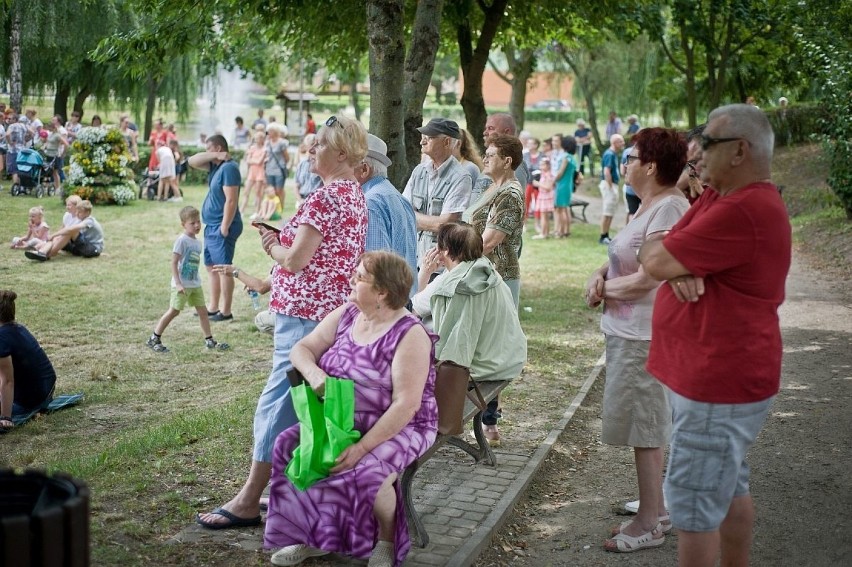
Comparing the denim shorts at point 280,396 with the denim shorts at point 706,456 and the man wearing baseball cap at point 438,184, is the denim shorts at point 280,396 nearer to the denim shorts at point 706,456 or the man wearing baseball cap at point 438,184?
the denim shorts at point 706,456

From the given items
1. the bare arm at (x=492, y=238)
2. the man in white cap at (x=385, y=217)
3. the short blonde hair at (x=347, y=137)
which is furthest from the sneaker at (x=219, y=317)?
the short blonde hair at (x=347, y=137)

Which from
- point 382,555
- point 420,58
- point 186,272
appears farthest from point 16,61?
point 382,555

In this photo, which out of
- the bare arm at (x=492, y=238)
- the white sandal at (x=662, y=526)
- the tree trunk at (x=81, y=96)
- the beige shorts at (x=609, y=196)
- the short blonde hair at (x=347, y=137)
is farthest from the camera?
the tree trunk at (x=81, y=96)

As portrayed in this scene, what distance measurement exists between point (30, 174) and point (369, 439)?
2273cm

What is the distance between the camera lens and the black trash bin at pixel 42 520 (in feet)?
8.92

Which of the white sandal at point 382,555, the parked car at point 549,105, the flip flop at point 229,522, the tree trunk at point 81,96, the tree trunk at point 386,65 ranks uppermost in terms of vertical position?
the parked car at point 549,105

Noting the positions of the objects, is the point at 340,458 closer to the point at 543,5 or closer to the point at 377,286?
the point at 377,286

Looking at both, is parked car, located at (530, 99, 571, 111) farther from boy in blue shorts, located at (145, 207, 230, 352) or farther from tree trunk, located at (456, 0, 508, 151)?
boy in blue shorts, located at (145, 207, 230, 352)

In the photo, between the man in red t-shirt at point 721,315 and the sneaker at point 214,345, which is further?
the sneaker at point 214,345

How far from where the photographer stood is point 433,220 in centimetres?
739

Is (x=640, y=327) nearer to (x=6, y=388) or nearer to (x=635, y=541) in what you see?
(x=635, y=541)

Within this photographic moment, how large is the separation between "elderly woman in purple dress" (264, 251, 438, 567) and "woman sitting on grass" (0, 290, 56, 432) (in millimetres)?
4254

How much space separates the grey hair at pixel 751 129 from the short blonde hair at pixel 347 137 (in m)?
2.03

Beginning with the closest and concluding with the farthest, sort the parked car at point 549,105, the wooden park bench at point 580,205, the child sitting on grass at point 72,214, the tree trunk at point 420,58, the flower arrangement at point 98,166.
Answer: the tree trunk at point 420,58
the child sitting on grass at point 72,214
the flower arrangement at point 98,166
the wooden park bench at point 580,205
the parked car at point 549,105
